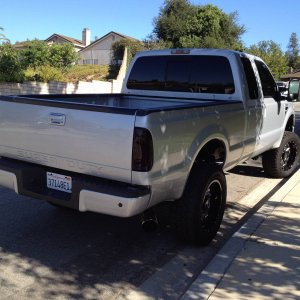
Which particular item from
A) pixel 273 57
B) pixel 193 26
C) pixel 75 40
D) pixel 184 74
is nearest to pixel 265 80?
pixel 184 74

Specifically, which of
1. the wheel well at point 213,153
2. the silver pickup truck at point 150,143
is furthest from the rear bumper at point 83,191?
the wheel well at point 213,153

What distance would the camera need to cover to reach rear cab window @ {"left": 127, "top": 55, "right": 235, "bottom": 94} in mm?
5934

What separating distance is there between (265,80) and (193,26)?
42.6 meters

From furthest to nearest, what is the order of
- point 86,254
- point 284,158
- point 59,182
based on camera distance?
point 284,158 → point 86,254 → point 59,182

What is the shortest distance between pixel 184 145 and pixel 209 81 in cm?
194

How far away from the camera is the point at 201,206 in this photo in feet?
15.3

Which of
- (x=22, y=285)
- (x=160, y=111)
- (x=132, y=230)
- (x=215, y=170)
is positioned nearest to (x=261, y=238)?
(x=215, y=170)

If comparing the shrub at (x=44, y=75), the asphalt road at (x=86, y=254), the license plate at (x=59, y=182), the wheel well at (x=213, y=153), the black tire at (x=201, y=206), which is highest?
the shrub at (x=44, y=75)

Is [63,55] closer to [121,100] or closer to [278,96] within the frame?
[121,100]

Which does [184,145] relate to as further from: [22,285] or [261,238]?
[22,285]

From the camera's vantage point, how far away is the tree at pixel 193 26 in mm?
46500

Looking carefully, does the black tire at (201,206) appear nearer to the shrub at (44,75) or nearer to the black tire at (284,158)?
the black tire at (284,158)

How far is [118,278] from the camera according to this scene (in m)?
→ 4.16

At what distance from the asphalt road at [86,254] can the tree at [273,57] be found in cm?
5393
